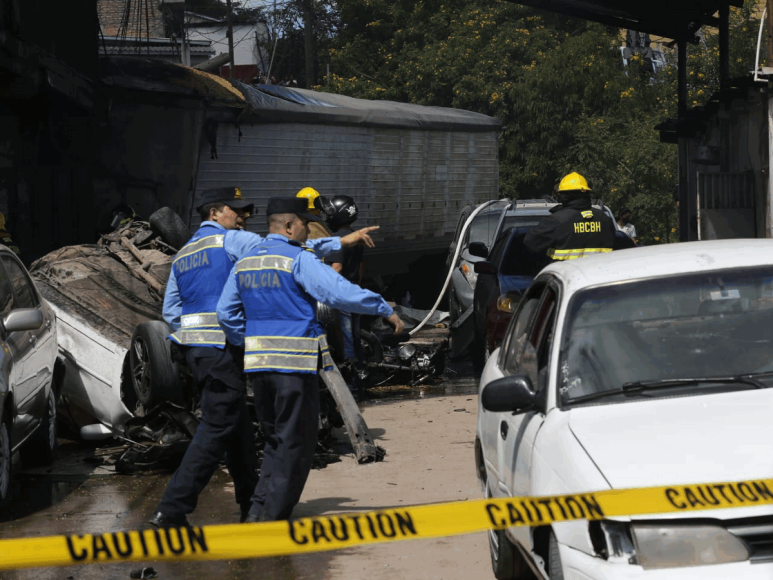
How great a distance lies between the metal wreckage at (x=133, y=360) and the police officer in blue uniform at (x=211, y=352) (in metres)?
0.39

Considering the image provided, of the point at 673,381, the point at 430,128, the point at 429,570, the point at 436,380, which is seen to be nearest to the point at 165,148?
the point at 436,380

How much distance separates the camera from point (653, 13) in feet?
60.5

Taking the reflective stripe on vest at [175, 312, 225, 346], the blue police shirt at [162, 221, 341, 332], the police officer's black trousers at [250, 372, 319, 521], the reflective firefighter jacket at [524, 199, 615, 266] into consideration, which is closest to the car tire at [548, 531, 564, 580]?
the police officer's black trousers at [250, 372, 319, 521]

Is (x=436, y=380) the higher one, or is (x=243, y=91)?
(x=243, y=91)

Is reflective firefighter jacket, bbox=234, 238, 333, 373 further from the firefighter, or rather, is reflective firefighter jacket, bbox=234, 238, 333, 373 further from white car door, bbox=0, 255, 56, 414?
the firefighter

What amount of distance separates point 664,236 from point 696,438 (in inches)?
1067

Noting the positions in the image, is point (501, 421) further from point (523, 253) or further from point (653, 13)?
point (653, 13)

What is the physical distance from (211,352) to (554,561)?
3049 millimetres

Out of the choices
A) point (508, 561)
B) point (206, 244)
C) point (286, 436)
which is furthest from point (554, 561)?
point (206, 244)

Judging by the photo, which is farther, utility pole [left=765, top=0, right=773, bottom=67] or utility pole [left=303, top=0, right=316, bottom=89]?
utility pole [left=303, top=0, right=316, bottom=89]

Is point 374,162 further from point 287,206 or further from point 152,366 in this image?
point 287,206

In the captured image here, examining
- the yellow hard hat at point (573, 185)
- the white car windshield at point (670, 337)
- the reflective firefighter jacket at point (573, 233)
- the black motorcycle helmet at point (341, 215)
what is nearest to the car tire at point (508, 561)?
the white car windshield at point (670, 337)

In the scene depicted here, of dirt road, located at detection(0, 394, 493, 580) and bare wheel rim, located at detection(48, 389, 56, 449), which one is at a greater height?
bare wheel rim, located at detection(48, 389, 56, 449)

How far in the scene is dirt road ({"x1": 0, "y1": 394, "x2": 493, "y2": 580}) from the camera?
18.9 feet
